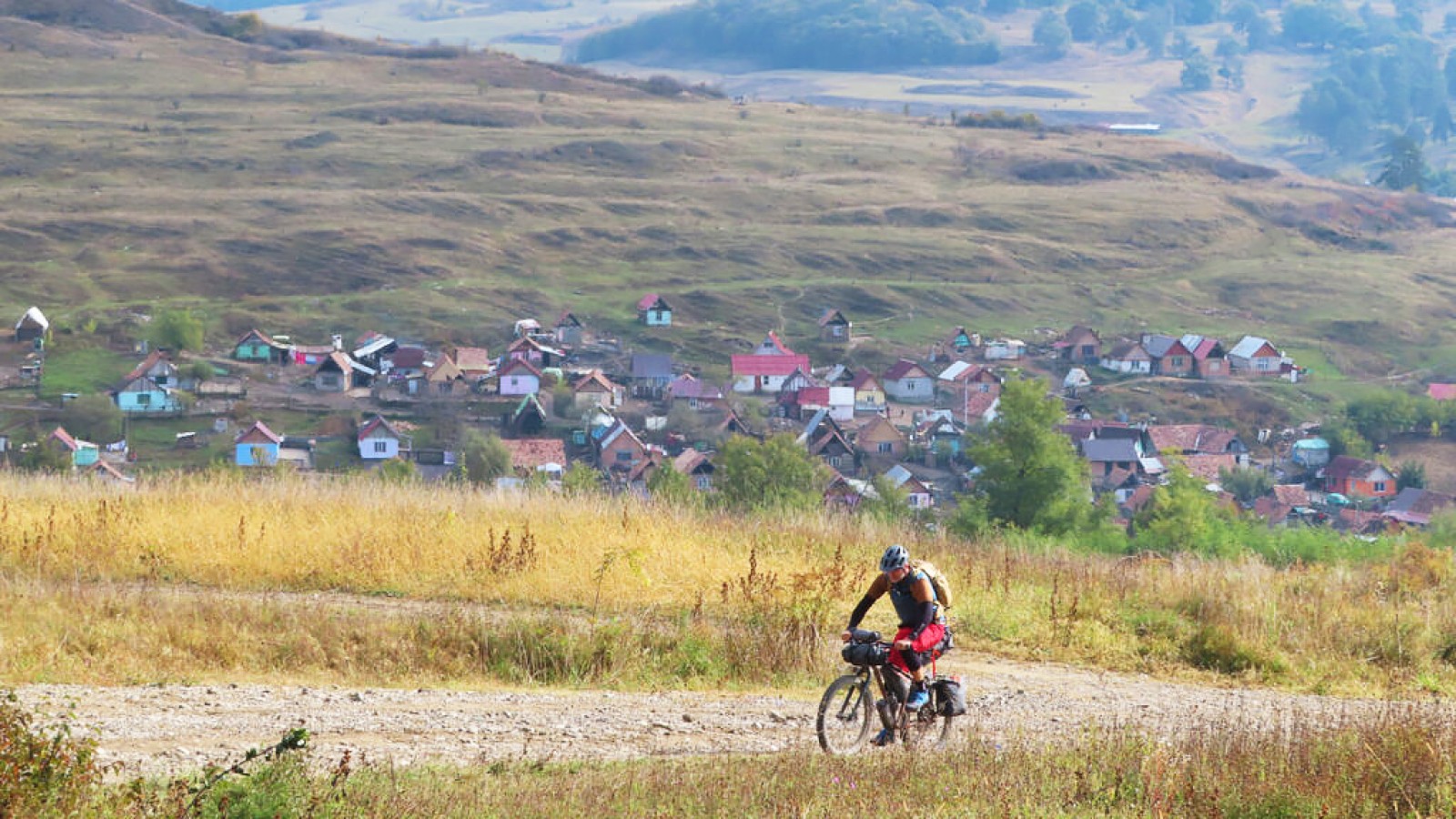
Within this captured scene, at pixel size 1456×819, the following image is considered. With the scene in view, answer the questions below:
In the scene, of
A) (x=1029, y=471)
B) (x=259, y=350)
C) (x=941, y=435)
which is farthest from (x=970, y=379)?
(x=1029, y=471)

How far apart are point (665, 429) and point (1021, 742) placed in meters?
43.7

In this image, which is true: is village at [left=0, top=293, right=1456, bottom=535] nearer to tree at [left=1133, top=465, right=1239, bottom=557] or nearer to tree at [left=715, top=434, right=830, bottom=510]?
tree at [left=715, top=434, right=830, bottom=510]

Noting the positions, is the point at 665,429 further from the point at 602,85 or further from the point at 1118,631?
the point at 602,85

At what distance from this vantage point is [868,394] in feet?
189

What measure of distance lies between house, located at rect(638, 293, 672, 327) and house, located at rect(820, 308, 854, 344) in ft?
23.5

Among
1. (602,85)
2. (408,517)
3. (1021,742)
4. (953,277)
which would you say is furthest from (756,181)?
(1021,742)

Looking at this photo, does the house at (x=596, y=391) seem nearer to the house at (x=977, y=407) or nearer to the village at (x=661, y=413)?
the village at (x=661, y=413)

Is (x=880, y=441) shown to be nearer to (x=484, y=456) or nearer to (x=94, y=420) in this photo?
(x=484, y=456)

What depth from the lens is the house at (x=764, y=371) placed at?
58625 mm

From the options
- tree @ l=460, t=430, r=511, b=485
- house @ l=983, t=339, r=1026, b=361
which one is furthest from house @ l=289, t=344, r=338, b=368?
house @ l=983, t=339, r=1026, b=361

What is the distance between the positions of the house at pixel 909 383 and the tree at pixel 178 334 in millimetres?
27444

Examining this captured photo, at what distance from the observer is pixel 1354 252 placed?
93.6m

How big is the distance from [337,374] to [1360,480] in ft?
121

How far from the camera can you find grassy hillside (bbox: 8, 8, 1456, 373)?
69.9 m
